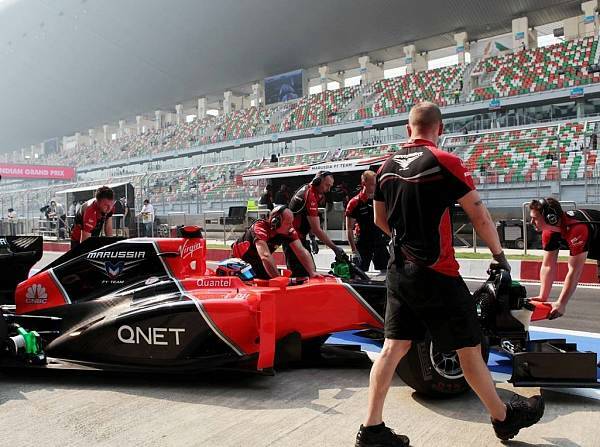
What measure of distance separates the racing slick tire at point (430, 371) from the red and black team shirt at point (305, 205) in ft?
9.76

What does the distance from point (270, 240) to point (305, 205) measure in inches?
32.2

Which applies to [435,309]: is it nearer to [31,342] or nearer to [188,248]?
[188,248]

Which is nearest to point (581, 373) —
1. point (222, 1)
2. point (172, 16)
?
point (222, 1)

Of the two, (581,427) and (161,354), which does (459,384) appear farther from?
(161,354)

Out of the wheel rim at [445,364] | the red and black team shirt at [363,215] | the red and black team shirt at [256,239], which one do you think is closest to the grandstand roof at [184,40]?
the red and black team shirt at [363,215]

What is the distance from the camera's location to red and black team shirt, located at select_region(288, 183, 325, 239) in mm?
5910

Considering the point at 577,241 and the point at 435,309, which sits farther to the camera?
the point at 577,241

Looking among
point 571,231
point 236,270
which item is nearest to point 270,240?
point 236,270

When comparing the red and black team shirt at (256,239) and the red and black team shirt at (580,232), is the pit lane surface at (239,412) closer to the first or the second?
the red and black team shirt at (580,232)

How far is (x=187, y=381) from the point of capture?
3.59 meters

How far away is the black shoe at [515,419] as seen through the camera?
252 cm

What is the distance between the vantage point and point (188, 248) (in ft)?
13.7

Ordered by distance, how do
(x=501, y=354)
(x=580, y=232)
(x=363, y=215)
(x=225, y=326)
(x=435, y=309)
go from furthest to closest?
(x=363, y=215) < (x=580, y=232) < (x=501, y=354) < (x=225, y=326) < (x=435, y=309)

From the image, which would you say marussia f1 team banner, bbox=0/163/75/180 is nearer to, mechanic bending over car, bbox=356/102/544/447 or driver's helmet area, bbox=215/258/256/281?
driver's helmet area, bbox=215/258/256/281
